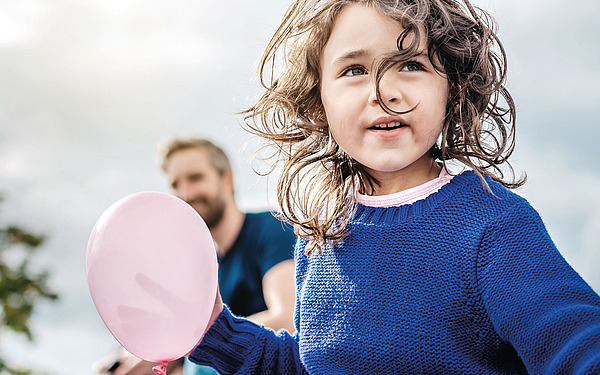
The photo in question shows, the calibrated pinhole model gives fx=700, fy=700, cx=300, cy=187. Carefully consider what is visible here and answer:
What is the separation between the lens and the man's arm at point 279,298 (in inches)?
119

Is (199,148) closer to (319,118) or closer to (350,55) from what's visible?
(319,118)

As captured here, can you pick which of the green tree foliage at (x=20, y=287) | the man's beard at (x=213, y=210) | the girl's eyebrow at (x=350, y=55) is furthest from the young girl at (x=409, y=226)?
the green tree foliage at (x=20, y=287)

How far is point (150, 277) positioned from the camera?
1487 millimetres

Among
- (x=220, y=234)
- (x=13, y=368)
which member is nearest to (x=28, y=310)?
(x=13, y=368)

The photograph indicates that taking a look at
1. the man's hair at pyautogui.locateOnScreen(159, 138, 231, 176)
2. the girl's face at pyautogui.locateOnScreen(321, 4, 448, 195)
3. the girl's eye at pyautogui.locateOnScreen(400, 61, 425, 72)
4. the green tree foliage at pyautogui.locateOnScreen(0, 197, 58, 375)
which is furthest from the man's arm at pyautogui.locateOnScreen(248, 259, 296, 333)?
the green tree foliage at pyautogui.locateOnScreen(0, 197, 58, 375)

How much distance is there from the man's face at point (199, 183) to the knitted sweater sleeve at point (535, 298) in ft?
8.93

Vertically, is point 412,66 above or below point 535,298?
above

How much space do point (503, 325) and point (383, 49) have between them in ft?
1.93

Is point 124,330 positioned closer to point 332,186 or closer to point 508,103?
point 332,186

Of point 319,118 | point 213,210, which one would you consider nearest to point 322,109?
point 319,118

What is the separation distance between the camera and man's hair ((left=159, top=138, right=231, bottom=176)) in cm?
419

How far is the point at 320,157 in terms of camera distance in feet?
5.82

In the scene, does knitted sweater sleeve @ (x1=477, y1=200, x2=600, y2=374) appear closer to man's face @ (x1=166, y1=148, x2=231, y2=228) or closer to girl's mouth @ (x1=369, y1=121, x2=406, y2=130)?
girl's mouth @ (x1=369, y1=121, x2=406, y2=130)

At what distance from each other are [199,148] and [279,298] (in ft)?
4.49
